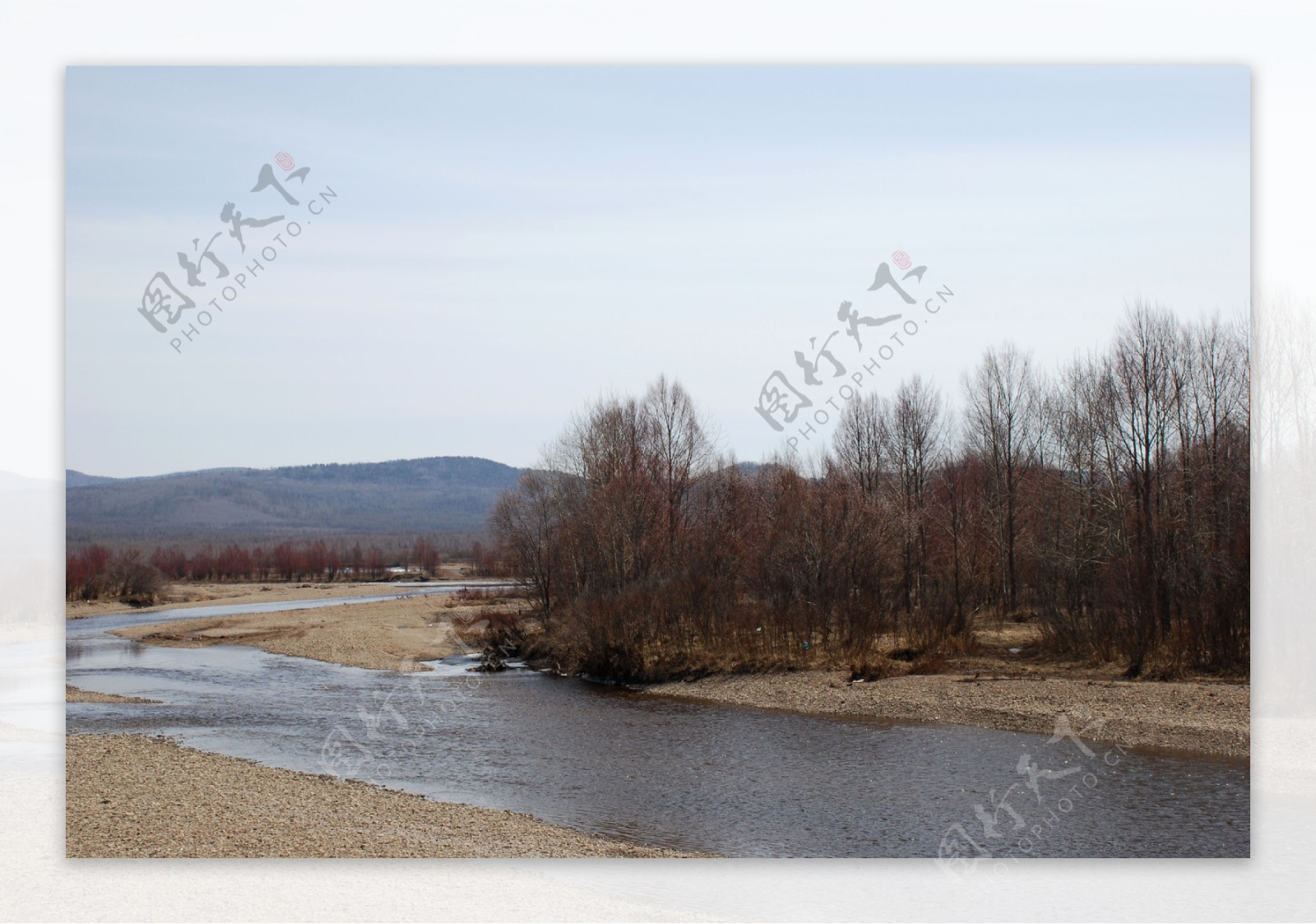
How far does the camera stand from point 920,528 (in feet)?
109

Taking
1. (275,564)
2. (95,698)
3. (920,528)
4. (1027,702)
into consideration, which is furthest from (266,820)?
(275,564)

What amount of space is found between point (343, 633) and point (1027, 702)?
25.4m

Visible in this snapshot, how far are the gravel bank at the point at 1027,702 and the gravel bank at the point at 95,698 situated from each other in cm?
1152

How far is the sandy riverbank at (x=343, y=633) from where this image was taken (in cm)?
3158

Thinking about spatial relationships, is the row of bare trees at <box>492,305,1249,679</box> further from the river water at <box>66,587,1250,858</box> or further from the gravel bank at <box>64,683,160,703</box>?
the gravel bank at <box>64,683,160,703</box>

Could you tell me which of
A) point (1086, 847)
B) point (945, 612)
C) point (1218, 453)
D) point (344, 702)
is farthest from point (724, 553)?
point (1086, 847)

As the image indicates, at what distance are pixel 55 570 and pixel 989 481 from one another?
32684mm

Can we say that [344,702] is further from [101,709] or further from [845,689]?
[845,689]

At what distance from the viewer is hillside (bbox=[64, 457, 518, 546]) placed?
1247 cm

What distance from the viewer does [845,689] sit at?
22047 mm

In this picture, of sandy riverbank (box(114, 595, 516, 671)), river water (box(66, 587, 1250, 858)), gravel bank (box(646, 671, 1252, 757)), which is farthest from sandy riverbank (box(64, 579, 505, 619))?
gravel bank (box(646, 671, 1252, 757))

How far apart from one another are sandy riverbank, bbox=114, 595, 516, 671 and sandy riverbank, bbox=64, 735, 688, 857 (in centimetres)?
1534

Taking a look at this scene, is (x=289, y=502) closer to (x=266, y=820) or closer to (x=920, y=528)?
(x=920, y=528)

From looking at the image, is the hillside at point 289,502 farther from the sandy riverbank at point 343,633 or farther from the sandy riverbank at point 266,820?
the sandy riverbank at point 343,633
